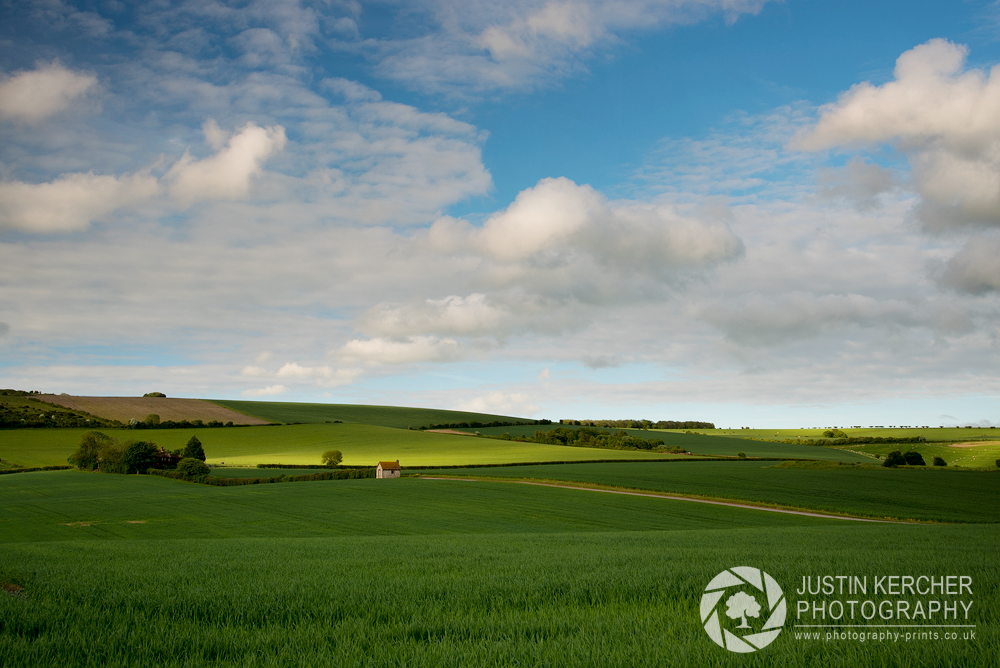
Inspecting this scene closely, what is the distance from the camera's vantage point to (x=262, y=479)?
57.5 m

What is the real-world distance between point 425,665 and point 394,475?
60.2m

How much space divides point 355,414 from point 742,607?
131752 millimetres

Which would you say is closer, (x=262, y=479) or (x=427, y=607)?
(x=427, y=607)


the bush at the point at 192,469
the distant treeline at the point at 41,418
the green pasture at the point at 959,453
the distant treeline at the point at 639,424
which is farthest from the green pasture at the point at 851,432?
the distant treeline at the point at 41,418

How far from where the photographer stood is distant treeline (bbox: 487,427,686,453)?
98.0m

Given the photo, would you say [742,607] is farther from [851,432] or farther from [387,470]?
[851,432]

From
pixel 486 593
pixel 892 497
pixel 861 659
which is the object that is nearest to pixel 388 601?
pixel 486 593

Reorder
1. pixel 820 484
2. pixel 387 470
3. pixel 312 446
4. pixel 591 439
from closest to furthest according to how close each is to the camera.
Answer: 1. pixel 820 484
2. pixel 387 470
3. pixel 312 446
4. pixel 591 439

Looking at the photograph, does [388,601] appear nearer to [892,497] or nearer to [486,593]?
[486,593]

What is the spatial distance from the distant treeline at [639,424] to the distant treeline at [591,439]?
2432cm

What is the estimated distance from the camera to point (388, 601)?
7.45m

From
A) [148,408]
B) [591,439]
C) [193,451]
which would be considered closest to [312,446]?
[193,451]

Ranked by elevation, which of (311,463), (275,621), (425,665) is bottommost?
(311,463)

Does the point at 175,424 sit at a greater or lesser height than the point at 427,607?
lesser
